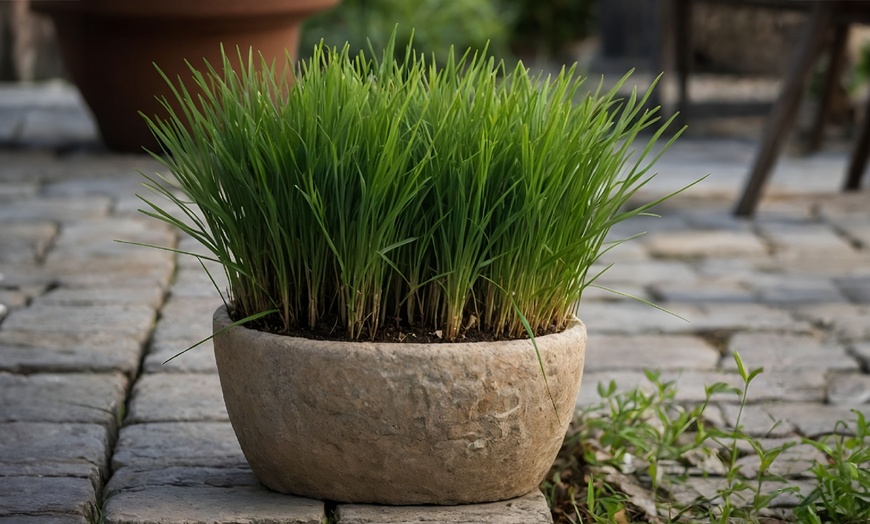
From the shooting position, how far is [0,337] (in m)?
2.76

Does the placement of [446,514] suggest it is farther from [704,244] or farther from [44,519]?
[704,244]

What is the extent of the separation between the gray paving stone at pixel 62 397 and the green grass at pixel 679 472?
0.94 m

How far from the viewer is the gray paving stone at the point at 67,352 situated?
2574mm

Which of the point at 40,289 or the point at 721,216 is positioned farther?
the point at 721,216

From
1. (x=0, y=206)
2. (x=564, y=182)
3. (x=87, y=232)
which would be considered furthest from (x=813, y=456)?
(x=0, y=206)

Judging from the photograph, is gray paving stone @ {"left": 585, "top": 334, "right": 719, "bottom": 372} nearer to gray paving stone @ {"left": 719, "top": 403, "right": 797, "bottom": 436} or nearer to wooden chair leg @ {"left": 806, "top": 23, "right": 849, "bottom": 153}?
gray paving stone @ {"left": 719, "top": 403, "right": 797, "bottom": 436}

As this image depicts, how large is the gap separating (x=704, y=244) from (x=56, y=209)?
2.43 metres

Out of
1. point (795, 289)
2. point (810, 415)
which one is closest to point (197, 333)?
point (810, 415)

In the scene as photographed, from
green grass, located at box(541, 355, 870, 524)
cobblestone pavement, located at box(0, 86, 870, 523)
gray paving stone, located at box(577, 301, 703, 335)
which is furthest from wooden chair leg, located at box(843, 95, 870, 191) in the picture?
green grass, located at box(541, 355, 870, 524)

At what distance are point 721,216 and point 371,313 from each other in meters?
2.99

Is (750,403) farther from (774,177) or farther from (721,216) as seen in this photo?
(774,177)

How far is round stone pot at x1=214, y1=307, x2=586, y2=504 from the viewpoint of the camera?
5.71ft

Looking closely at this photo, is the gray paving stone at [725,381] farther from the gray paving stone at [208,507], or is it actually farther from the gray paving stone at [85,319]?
the gray paving stone at [85,319]

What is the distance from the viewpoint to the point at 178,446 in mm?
2180
